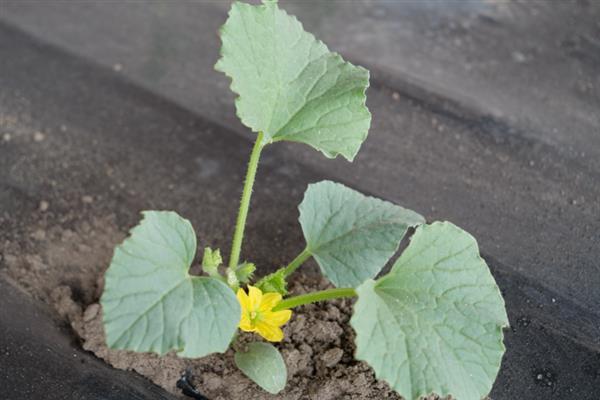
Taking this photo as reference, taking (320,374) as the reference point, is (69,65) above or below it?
above

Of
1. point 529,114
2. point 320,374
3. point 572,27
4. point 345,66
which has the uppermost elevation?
point 345,66

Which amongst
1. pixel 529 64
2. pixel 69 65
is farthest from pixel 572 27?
pixel 69 65

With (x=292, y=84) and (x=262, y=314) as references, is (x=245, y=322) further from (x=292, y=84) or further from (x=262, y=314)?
(x=292, y=84)

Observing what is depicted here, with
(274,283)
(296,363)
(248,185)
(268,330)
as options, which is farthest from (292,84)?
(296,363)

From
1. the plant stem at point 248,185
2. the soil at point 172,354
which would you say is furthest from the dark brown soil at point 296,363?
the plant stem at point 248,185

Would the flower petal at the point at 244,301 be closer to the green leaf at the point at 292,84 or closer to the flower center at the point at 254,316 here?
the flower center at the point at 254,316

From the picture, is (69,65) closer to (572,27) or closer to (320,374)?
(320,374)

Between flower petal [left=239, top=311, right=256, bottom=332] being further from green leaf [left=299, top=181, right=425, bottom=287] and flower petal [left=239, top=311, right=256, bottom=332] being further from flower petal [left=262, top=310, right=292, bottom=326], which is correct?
green leaf [left=299, top=181, right=425, bottom=287]

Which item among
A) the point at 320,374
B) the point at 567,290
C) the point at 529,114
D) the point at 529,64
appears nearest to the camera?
the point at 320,374
